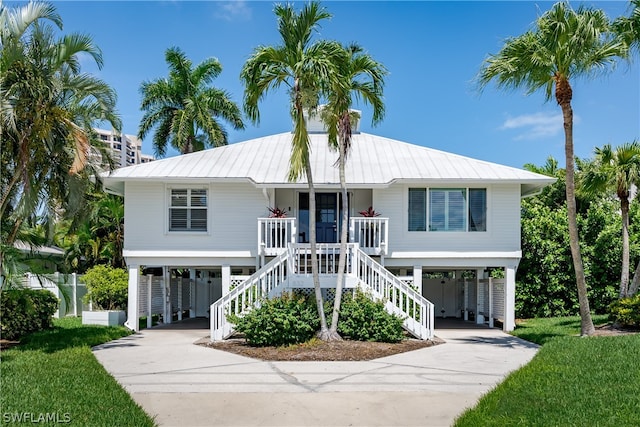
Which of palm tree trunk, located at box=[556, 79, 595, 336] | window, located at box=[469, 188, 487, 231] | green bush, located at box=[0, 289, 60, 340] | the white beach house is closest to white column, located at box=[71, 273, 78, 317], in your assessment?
the white beach house

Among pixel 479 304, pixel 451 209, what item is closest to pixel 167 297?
pixel 451 209

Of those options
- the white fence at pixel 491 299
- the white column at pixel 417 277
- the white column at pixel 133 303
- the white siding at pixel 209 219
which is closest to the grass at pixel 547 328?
the white fence at pixel 491 299

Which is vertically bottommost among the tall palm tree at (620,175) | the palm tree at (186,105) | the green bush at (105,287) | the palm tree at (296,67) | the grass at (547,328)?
the grass at (547,328)

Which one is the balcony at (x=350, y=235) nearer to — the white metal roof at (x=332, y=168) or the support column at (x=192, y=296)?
the white metal roof at (x=332, y=168)

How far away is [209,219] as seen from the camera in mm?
18734

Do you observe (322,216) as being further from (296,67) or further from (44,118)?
(44,118)

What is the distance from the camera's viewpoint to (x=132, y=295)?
1831 centimetres

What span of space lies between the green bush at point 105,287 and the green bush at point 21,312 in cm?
326

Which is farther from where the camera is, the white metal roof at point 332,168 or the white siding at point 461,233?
the white siding at point 461,233

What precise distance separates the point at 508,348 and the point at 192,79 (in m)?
22.8

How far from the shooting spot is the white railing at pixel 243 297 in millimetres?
15203

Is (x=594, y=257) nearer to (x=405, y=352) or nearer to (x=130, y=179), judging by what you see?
(x=405, y=352)

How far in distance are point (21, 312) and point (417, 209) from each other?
11.4 metres

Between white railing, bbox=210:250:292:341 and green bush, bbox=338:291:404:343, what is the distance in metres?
2.03
